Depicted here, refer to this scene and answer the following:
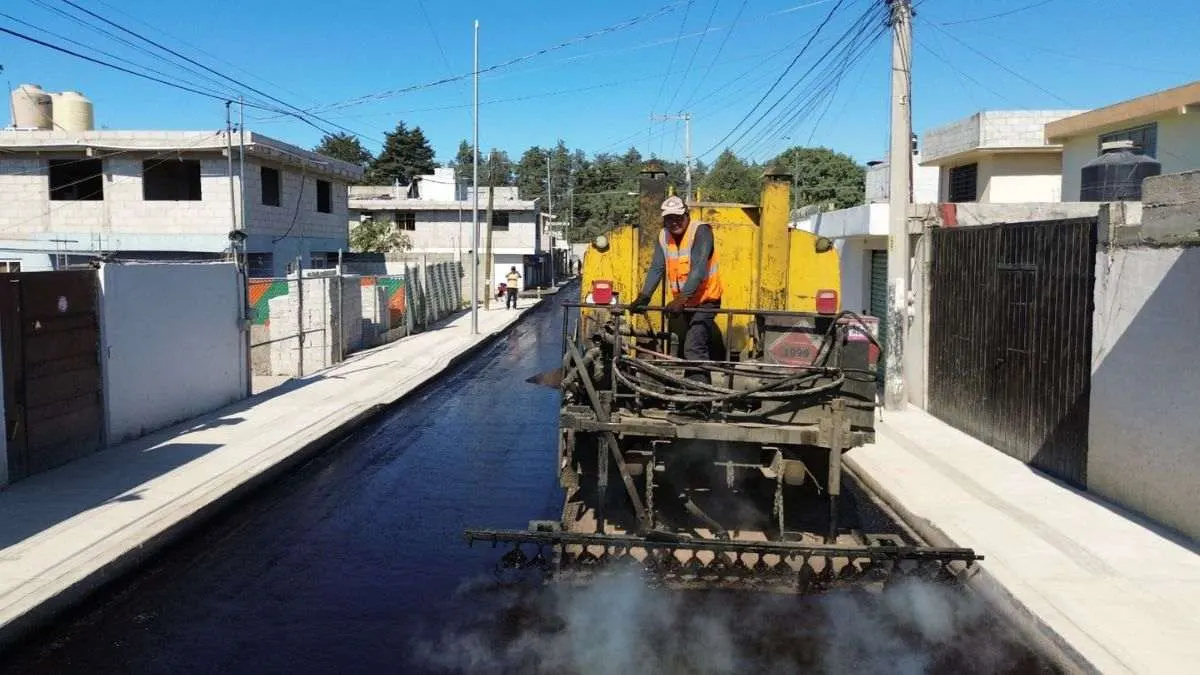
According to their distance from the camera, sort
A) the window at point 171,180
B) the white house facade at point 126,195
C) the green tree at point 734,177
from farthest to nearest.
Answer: the green tree at point 734,177
the window at point 171,180
the white house facade at point 126,195

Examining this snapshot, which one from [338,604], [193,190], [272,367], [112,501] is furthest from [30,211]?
[338,604]

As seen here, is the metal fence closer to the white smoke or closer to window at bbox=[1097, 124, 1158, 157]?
the white smoke

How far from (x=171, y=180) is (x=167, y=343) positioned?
59.3 feet

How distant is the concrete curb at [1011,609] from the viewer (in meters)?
5.15

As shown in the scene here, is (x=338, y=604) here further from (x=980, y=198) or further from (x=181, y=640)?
(x=980, y=198)

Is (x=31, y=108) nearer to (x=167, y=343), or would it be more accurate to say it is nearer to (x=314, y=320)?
(x=314, y=320)

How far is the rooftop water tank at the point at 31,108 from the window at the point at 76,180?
2.57 m

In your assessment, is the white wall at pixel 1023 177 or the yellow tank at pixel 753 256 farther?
the white wall at pixel 1023 177

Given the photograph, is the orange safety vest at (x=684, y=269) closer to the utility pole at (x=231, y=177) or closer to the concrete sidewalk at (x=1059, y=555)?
the concrete sidewalk at (x=1059, y=555)

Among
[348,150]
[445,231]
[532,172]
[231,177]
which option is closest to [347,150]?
[348,150]

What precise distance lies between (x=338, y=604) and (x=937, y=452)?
23.2 ft

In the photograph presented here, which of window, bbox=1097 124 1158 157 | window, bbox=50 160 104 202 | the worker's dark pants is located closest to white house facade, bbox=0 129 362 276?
window, bbox=50 160 104 202

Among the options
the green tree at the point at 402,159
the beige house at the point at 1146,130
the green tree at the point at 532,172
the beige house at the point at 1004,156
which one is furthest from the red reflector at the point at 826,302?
the green tree at the point at 532,172

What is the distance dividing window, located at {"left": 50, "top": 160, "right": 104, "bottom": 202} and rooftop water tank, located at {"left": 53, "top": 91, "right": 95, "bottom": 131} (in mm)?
1863
